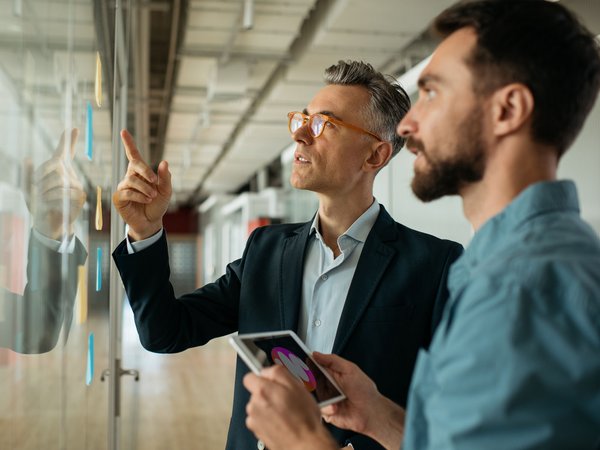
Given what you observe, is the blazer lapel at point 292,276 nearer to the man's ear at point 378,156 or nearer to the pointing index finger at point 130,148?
the man's ear at point 378,156

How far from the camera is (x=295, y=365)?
57.9 inches

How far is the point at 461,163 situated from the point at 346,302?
797 millimetres

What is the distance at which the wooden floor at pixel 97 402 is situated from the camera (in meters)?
1.23

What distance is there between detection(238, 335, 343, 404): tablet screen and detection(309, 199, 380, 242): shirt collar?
69cm

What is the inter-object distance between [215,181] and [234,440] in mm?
17909

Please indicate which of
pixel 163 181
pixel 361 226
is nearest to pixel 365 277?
pixel 361 226

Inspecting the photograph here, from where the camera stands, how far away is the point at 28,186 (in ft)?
4.00

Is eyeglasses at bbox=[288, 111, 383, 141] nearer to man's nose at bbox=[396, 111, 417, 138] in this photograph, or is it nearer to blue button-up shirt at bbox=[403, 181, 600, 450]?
man's nose at bbox=[396, 111, 417, 138]

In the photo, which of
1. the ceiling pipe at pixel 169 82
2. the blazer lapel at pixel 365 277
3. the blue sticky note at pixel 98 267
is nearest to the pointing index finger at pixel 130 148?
the blazer lapel at pixel 365 277

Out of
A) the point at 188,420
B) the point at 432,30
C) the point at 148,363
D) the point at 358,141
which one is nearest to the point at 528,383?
the point at 432,30

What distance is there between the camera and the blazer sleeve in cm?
194

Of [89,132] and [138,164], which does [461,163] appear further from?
[89,132]

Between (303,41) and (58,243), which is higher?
(303,41)

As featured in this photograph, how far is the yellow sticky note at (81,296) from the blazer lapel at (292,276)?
703mm
